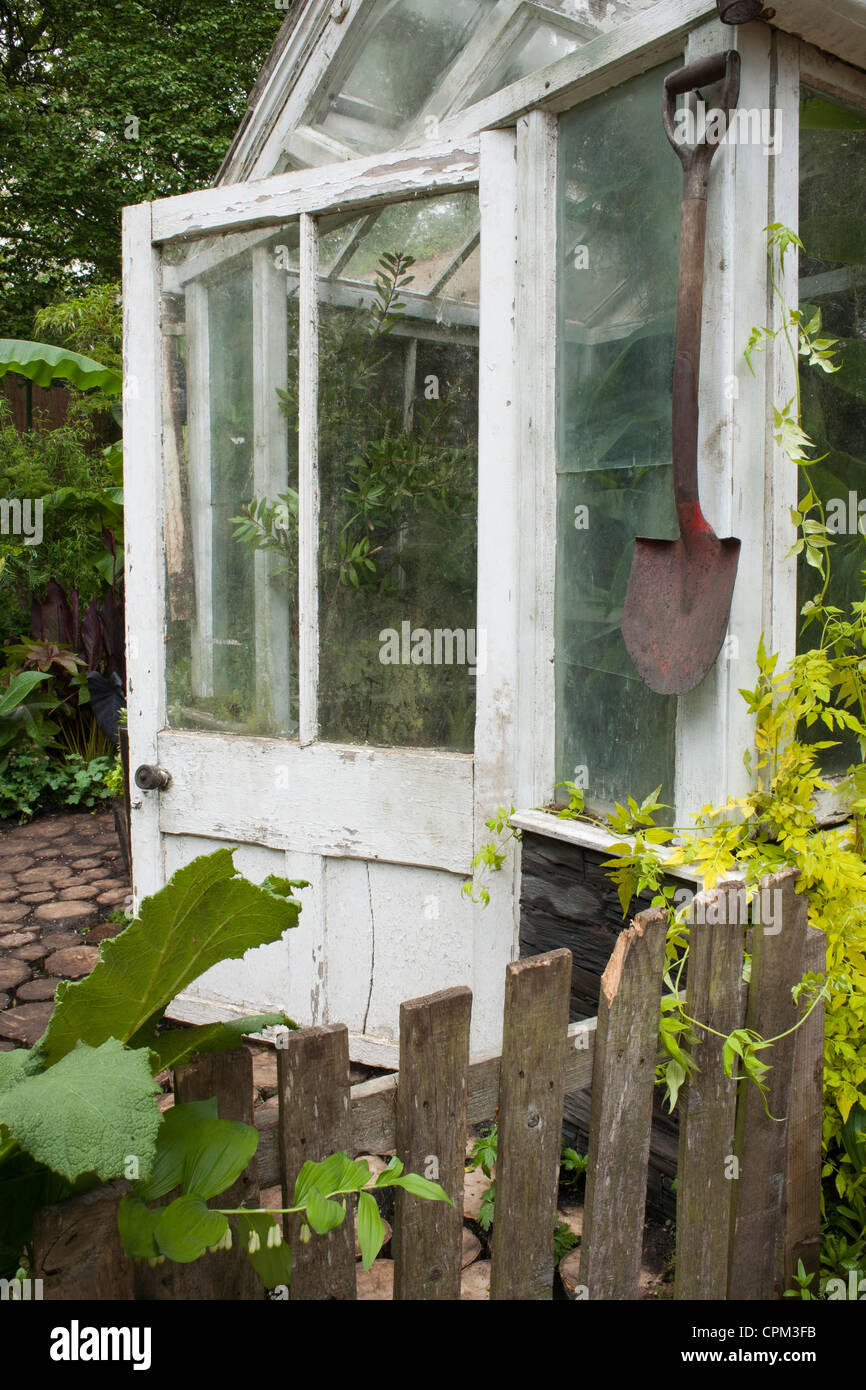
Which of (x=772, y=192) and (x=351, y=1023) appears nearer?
(x=772, y=192)

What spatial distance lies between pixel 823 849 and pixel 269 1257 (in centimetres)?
120

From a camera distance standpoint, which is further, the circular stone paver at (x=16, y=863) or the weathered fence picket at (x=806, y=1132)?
the circular stone paver at (x=16, y=863)

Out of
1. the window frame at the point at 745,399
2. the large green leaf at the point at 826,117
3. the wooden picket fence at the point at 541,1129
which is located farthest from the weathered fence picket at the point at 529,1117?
the large green leaf at the point at 826,117

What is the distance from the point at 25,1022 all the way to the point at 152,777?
1.07 m

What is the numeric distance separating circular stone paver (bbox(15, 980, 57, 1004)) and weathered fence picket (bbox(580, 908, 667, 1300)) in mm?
2574

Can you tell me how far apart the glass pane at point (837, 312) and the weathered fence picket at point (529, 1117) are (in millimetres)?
1089

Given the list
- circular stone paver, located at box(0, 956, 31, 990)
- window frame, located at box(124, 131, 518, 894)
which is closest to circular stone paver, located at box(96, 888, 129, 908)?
circular stone paver, located at box(0, 956, 31, 990)

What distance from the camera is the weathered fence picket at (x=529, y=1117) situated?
1412 mm

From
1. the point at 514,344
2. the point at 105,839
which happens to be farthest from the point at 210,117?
the point at 514,344

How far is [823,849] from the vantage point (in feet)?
6.22

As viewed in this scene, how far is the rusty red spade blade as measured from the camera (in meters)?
1.88

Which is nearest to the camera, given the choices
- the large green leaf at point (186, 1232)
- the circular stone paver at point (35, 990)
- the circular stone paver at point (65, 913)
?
the large green leaf at point (186, 1232)

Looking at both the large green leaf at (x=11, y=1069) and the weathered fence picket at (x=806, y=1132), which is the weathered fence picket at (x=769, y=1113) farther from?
the large green leaf at (x=11, y=1069)
